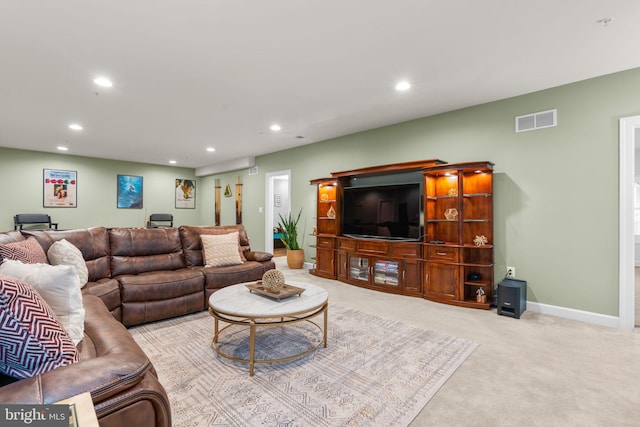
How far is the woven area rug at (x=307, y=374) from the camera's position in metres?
1.73

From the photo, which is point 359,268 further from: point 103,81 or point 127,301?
point 103,81

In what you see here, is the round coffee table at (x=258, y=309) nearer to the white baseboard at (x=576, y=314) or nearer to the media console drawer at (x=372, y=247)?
the media console drawer at (x=372, y=247)

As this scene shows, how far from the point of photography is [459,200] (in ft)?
12.6

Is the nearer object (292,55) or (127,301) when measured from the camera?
(292,55)

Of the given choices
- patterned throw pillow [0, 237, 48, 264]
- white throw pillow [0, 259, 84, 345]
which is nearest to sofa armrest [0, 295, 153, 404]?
white throw pillow [0, 259, 84, 345]

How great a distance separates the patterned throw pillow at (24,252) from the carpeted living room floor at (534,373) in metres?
2.78

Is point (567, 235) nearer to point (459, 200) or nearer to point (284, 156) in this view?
point (459, 200)

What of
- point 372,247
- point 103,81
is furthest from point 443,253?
point 103,81

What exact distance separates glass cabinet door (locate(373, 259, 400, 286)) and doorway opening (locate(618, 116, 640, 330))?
231 centimetres

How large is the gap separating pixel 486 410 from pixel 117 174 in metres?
9.43

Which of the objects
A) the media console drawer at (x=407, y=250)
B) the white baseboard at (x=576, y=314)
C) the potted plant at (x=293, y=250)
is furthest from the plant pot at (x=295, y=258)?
the white baseboard at (x=576, y=314)

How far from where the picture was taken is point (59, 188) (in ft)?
24.2

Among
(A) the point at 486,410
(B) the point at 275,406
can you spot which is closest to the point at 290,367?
(B) the point at 275,406

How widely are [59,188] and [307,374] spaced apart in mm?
8286
